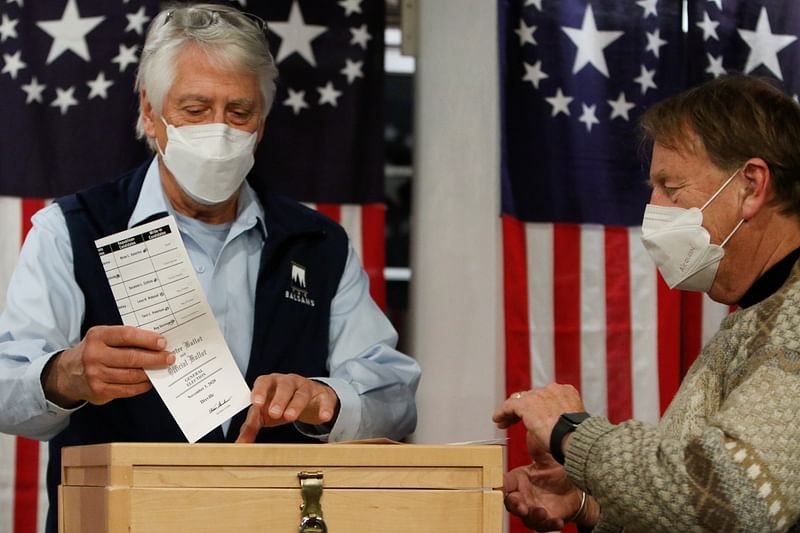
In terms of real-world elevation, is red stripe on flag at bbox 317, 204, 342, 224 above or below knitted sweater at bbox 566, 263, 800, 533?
above

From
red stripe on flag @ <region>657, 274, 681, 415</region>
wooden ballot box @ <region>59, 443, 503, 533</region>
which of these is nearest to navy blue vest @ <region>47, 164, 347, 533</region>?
wooden ballot box @ <region>59, 443, 503, 533</region>

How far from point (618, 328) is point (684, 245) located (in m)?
1.62

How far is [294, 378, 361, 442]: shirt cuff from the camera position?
2.31 meters

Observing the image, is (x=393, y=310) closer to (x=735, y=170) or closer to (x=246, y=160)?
(x=246, y=160)

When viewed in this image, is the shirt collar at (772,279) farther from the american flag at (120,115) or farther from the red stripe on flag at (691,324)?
the red stripe on flag at (691,324)

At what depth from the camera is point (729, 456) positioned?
65.8 inches

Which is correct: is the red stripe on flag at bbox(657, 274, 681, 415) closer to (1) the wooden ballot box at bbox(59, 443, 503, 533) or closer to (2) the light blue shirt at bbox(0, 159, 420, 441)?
(2) the light blue shirt at bbox(0, 159, 420, 441)

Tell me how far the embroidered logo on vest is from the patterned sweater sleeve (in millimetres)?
969

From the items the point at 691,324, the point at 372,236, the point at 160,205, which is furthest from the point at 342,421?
the point at 691,324

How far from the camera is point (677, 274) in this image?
218 centimetres

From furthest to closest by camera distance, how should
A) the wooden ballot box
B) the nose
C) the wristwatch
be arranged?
the nose, the wristwatch, the wooden ballot box

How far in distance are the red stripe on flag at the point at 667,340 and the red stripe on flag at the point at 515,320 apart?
461 mm

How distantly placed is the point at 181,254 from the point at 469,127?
5.85 feet

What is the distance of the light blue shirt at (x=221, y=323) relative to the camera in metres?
2.24
